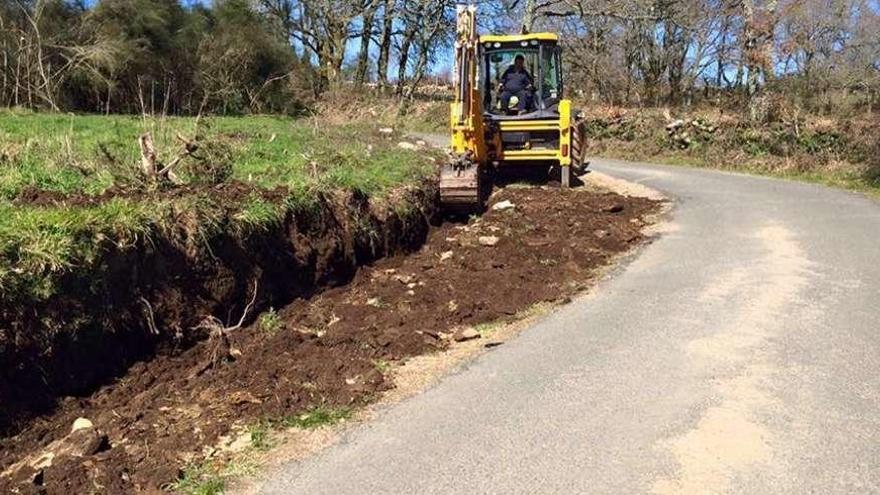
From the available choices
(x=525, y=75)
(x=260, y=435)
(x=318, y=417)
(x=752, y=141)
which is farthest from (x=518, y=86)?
(x=260, y=435)

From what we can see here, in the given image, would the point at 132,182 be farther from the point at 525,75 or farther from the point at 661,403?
the point at 525,75

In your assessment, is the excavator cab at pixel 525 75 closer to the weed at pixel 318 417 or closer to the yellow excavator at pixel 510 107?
the yellow excavator at pixel 510 107

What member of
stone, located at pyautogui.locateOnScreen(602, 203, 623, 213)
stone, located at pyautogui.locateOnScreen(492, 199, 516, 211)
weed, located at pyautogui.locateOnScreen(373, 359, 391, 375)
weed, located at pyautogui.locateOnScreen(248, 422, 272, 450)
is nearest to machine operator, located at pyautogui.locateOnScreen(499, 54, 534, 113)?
stone, located at pyautogui.locateOnScreen(492, 199, 516, 211)

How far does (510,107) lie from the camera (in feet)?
47.8

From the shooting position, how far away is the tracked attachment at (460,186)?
36.5 feet

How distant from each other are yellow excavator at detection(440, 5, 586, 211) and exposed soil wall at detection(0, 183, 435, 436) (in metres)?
4.41

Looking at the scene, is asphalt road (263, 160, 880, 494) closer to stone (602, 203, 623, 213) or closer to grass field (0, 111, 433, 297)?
grass field (0, 111, 433, 297)

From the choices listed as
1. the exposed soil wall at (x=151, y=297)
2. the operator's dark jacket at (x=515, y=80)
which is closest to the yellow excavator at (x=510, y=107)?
the operator's dark jacket at (x=515, y=80)

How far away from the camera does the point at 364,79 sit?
128ft

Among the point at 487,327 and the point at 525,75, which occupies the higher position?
the point at 525,75

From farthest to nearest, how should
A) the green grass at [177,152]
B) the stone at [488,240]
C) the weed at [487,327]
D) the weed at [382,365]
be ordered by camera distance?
the stone at [488,240] < the green grass at [177,152] < the weed at [487,327] < the weed at [382,365]

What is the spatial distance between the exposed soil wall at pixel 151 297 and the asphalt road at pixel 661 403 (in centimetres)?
190

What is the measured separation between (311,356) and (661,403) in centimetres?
256

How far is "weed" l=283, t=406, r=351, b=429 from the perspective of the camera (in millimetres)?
4859
